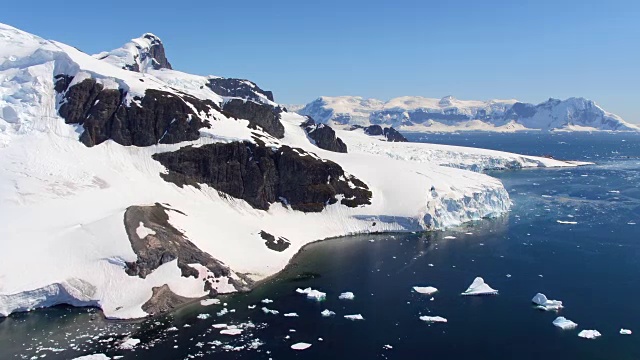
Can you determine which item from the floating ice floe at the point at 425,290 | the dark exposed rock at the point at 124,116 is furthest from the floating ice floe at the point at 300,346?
the dark exposed rock at the point at 124,116

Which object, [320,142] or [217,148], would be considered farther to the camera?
[320,142]

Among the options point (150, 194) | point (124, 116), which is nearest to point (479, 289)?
point (150, 194)

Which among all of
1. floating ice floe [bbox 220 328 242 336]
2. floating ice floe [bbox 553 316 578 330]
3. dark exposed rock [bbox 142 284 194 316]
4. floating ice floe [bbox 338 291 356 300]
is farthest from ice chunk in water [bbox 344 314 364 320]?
floating ice floe [bbox 553 316 578 330]

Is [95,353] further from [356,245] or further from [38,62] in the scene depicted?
[38,62]

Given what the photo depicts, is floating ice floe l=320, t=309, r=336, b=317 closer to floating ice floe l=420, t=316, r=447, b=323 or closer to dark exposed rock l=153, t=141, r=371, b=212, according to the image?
floating ice floe l=420, t=316, r=447, b=323

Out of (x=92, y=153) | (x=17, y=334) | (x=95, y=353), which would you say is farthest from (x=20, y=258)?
(x=92, y=153)

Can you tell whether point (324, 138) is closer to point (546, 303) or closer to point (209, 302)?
point (209, 302)

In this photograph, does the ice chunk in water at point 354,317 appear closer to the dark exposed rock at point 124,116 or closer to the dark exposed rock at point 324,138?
the dark exposed rock at point 124,116
